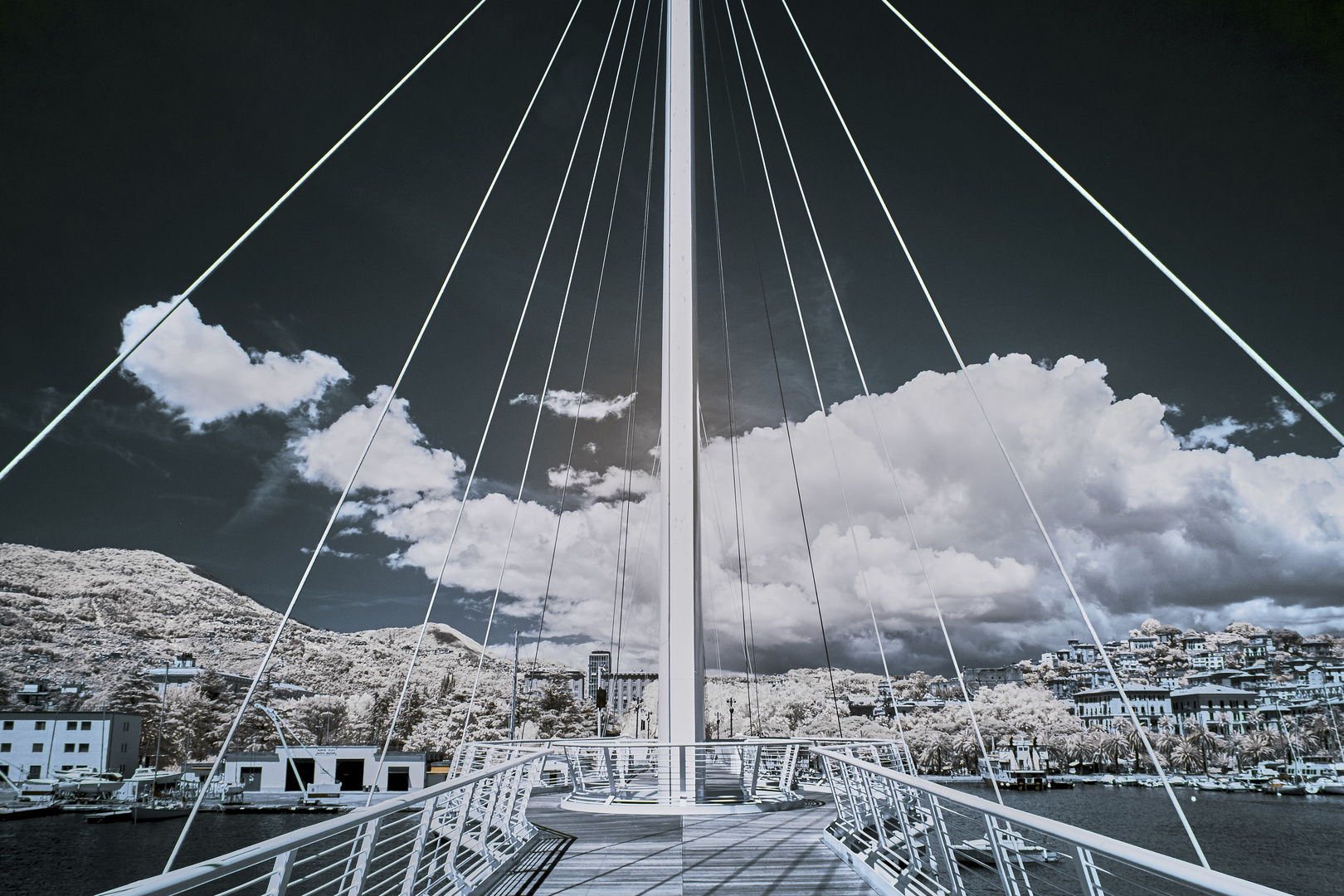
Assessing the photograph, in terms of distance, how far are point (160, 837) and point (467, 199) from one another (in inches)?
1380

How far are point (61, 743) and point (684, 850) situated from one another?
61733 millimetres

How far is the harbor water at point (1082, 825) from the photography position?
96.1ft

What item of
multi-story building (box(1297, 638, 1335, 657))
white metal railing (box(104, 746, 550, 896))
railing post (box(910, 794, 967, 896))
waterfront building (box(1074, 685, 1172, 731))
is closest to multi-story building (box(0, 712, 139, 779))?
white metal railing (box(104, 746, 550, 896))

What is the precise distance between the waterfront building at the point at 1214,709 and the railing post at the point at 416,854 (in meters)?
98.1

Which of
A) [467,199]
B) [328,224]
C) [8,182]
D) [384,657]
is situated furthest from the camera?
[384,657]

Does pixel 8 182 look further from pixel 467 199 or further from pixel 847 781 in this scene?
pixel 847 781

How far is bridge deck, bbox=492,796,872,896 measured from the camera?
4.29 metres

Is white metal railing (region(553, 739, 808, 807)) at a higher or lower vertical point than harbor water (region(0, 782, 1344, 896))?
higher

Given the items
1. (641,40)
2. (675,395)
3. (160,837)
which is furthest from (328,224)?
(675,395)

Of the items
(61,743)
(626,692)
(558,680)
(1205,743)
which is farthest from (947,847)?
(626,692)

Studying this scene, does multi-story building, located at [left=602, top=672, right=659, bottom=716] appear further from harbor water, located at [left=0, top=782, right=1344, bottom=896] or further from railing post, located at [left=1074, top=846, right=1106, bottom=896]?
railing post, located at [left=1074, top=846, right=1106, bottom=896]

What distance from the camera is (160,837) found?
3750cm

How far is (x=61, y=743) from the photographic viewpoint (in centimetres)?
4916

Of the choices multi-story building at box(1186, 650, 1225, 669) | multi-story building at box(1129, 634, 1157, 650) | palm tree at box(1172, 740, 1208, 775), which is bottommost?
palm tree at box(1172, 740, 1208, 775)
